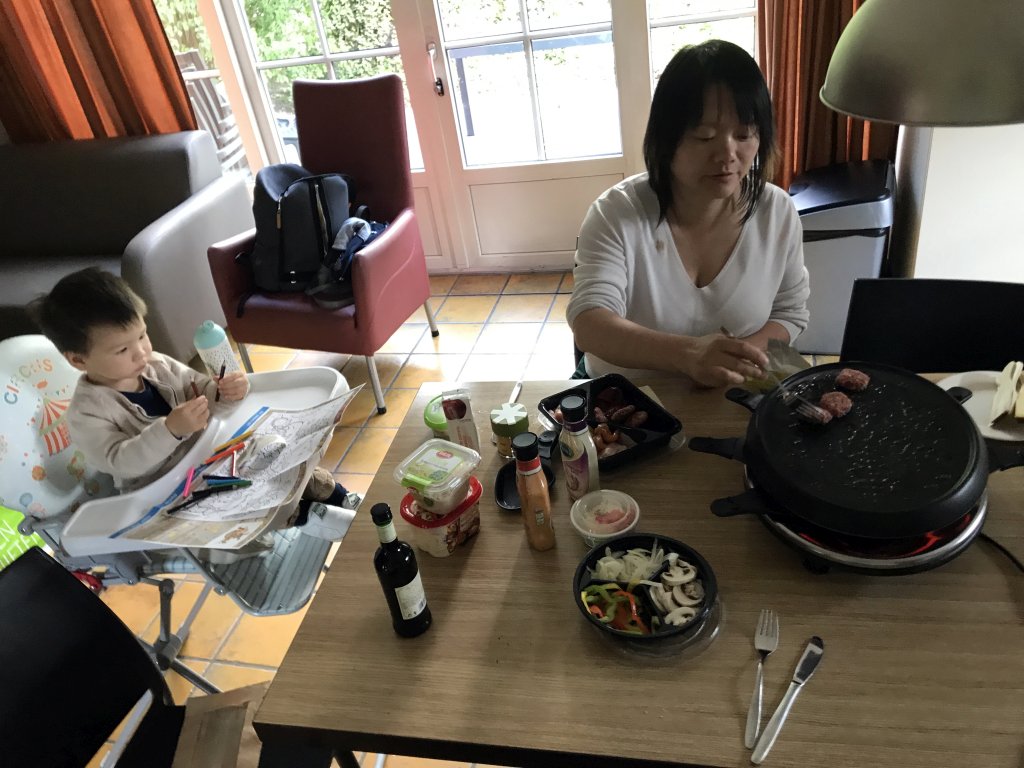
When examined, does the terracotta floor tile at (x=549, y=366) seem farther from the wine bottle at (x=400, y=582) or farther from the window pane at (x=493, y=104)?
the wine bottle at (x=400, y=582)

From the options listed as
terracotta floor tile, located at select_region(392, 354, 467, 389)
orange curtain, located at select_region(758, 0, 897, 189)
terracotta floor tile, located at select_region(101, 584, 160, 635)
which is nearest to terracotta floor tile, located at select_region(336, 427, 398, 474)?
terracotta floor tile, located at select_region(392, 354, 467, 389)

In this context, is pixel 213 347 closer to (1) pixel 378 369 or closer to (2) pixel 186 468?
(2) pixel 186 468

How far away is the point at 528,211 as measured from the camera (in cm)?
349

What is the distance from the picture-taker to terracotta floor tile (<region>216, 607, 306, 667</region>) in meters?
1.90

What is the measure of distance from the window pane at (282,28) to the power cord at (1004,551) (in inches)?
129

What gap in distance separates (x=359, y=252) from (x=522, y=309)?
1012 millimetres

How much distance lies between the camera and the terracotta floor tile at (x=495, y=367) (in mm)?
2891

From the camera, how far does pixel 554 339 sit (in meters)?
3.07

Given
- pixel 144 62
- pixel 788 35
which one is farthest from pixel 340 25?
pixel 788 35

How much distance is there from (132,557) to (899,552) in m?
1.43

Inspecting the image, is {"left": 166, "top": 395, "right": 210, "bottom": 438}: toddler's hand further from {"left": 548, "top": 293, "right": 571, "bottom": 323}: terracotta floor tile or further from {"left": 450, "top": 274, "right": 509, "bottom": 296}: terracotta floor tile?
{"left": 450, "top": 274, "right": 509, "bottom": 296}: terracotta floor tile

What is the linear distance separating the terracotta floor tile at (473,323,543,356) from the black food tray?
5.62ft

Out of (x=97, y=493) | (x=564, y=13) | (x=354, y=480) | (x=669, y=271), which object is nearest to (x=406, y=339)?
(x=354, y=480)

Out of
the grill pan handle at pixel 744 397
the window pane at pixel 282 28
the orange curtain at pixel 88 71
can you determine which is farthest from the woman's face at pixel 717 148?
the orange curtain at pixel 88 71
